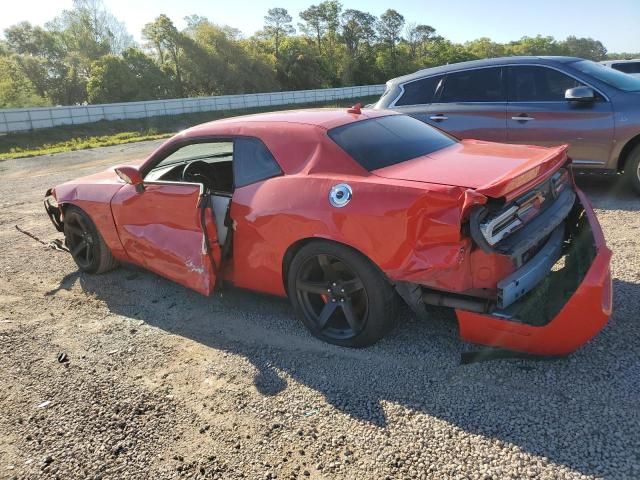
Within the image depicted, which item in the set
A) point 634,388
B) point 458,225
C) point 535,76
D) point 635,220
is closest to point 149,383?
point 458,225

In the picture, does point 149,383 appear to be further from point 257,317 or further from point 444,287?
point 444,287

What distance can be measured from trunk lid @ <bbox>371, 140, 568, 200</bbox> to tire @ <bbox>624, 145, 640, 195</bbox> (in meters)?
2.83

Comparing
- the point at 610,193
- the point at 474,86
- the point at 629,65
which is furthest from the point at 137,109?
the point at 610,193

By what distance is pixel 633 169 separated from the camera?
5.90 meters

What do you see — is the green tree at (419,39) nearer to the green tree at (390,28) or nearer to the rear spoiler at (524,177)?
the green tree at (390,28)

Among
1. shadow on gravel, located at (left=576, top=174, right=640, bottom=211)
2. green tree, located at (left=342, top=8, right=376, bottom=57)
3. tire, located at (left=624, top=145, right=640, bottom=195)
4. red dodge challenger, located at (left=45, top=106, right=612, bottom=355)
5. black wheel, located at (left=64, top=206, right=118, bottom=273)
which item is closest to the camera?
red dodge challenger, located at (left=45, top=106, right=612, bottom=355)

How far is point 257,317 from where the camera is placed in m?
4.03

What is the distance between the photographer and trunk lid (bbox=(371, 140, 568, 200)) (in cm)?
285

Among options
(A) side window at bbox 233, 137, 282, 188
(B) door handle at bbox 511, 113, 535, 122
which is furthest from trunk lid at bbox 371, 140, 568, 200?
(B) door handle at bbox 511, 113, 535, 122

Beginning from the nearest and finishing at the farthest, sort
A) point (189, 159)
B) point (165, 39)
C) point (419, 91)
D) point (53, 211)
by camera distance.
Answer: point (189, 159) < point (53, 211) < point (419, 91) < point (165, 39)

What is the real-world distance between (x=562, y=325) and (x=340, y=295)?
51.3 inches

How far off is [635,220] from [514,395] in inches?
140

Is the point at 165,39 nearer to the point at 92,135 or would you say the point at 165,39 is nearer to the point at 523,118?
the point at 92,135

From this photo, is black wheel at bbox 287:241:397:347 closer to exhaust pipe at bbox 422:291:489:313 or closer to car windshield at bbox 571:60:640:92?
exhaust pipe at bbox 422:291:489:313
